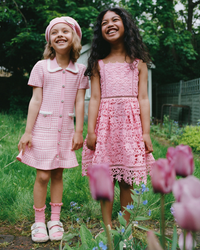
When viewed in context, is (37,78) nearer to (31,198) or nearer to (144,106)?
(144,106)

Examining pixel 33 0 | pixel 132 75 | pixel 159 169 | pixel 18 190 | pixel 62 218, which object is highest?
pixel 33 0

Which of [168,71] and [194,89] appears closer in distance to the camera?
[194,89]

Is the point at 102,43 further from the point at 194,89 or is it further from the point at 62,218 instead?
the point at 194,89

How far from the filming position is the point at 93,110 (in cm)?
190

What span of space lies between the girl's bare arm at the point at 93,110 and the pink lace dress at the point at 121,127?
3 centimetres

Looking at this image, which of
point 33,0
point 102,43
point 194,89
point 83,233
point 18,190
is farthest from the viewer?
point 194,89

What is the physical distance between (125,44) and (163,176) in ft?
5.47

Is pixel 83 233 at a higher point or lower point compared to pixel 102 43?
lower

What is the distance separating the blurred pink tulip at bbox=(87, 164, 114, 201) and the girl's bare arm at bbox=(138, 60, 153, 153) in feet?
4.64

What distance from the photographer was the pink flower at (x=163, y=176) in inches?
17.9

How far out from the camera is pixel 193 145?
4.53 m

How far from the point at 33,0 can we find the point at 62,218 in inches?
281

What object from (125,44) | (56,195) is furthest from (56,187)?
(125,44)

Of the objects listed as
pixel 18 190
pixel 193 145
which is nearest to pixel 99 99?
pixel 18 190
